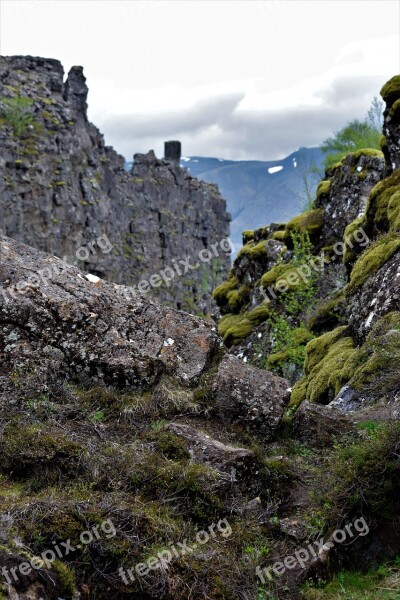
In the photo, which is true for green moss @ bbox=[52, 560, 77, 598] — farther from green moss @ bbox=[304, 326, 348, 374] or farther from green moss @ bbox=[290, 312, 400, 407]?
green moss @ bbox=[304, 326, 348, 374]

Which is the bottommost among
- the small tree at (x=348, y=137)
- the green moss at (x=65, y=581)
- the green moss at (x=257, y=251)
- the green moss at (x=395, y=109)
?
the green moss at (x=65, y=581)

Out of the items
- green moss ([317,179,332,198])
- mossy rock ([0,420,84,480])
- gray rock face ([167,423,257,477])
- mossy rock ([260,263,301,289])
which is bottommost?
gray rock face ([167,423,257,477])

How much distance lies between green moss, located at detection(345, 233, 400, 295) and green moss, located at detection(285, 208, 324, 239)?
9837 millimetres

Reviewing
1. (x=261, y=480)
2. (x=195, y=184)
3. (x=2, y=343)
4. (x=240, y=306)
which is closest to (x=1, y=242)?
(x=2, y=343)

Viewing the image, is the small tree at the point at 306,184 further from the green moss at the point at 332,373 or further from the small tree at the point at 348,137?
the green moss at the point at 332,373

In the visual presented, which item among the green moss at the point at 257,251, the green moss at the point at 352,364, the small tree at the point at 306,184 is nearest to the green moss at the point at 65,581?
the green moss at the point at 352,364

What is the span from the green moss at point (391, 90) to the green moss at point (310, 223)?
744 centimetres

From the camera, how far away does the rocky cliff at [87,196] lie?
333 feet

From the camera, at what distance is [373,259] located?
1395cm

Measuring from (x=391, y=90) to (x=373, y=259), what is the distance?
6816 millimetres

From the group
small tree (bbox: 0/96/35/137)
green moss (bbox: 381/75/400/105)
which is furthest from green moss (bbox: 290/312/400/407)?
small tree (bbox: 0/96/35/137)

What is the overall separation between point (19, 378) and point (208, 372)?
3136 millimetres

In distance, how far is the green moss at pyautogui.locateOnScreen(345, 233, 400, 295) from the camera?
532 inches

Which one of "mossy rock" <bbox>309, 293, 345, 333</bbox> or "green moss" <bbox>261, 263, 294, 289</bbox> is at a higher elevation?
"green moss" <bbox>261, 263, 294, 289</bbox>
